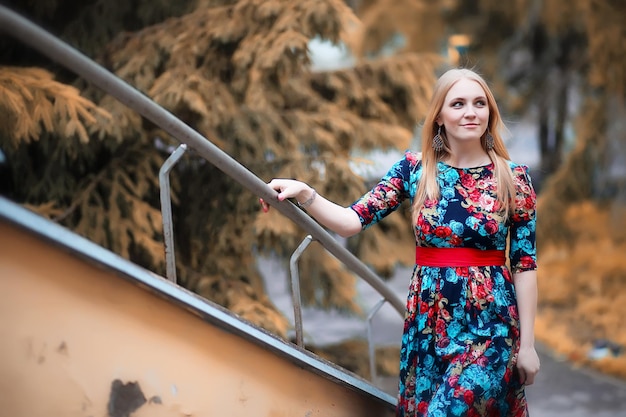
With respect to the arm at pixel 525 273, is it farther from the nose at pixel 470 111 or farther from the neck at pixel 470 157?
the nose at pixel 470 111

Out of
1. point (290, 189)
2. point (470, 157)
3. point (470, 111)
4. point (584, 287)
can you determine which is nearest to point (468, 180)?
point (470, 157)

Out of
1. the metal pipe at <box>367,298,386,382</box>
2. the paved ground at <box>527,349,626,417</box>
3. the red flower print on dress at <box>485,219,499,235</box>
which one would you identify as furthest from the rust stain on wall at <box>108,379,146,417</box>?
the paved ground at <box>527,349,626,417</box>

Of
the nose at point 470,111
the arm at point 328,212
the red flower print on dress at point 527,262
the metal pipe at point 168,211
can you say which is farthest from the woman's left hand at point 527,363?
the metal pipe at point 168,211

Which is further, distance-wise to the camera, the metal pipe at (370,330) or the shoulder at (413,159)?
the metal pipe at (370,330)

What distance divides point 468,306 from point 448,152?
0.50 meters

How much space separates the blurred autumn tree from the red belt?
223cm

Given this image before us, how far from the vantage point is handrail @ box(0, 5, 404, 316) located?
1681 millimetres

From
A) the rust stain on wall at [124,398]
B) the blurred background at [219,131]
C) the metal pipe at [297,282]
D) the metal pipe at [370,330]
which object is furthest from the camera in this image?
the blurred background at [219,131]

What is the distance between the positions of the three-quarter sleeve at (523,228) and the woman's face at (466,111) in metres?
0.19

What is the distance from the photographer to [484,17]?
9.77m

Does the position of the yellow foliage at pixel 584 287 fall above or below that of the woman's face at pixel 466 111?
above

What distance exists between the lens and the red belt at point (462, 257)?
236 centimetres

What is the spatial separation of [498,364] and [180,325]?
958mm

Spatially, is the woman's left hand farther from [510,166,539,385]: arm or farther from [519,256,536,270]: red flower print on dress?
[519,256,536,270]: red flower print on dress
